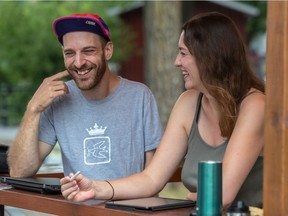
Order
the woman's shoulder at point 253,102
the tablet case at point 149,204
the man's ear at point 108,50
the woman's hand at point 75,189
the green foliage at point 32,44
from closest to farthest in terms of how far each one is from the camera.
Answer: the tablet case at point 149,204
the woman's hand at point 75,189
the woman's shoulder at point 253,102
the man's ear at point 108,50
the green foliage at point 32,44

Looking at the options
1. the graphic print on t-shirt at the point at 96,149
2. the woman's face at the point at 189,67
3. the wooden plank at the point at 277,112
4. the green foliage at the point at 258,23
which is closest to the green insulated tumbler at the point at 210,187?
the wooden plank at the point at 277,112

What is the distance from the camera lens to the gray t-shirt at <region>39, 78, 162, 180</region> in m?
3.79

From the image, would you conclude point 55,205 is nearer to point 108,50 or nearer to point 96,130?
point 96,130

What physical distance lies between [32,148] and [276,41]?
1645 mm

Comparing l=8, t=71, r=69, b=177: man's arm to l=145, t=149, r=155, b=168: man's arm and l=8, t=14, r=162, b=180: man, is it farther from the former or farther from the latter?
l=145, t=149, r=155, b=168: man's arm

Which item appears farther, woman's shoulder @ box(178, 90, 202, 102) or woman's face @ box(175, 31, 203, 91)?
woman's shoulder @ box(178, 90, 202, 102)

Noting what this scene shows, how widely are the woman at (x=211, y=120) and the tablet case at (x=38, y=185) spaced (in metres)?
0.18

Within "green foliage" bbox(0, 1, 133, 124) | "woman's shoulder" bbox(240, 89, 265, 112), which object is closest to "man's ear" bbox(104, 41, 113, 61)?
"woman's shoulder" bbox(240, 89, 265, 112)

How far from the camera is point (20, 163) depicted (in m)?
3.77

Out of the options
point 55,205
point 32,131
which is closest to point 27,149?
point 32,131

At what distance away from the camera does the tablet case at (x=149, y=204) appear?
9.29 feet

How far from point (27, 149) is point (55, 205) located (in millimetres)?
701

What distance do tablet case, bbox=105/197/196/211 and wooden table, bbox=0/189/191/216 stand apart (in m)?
0.02

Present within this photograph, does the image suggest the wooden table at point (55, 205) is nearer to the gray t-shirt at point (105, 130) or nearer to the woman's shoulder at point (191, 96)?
A: the gray t-shirt at point (105, 130)
